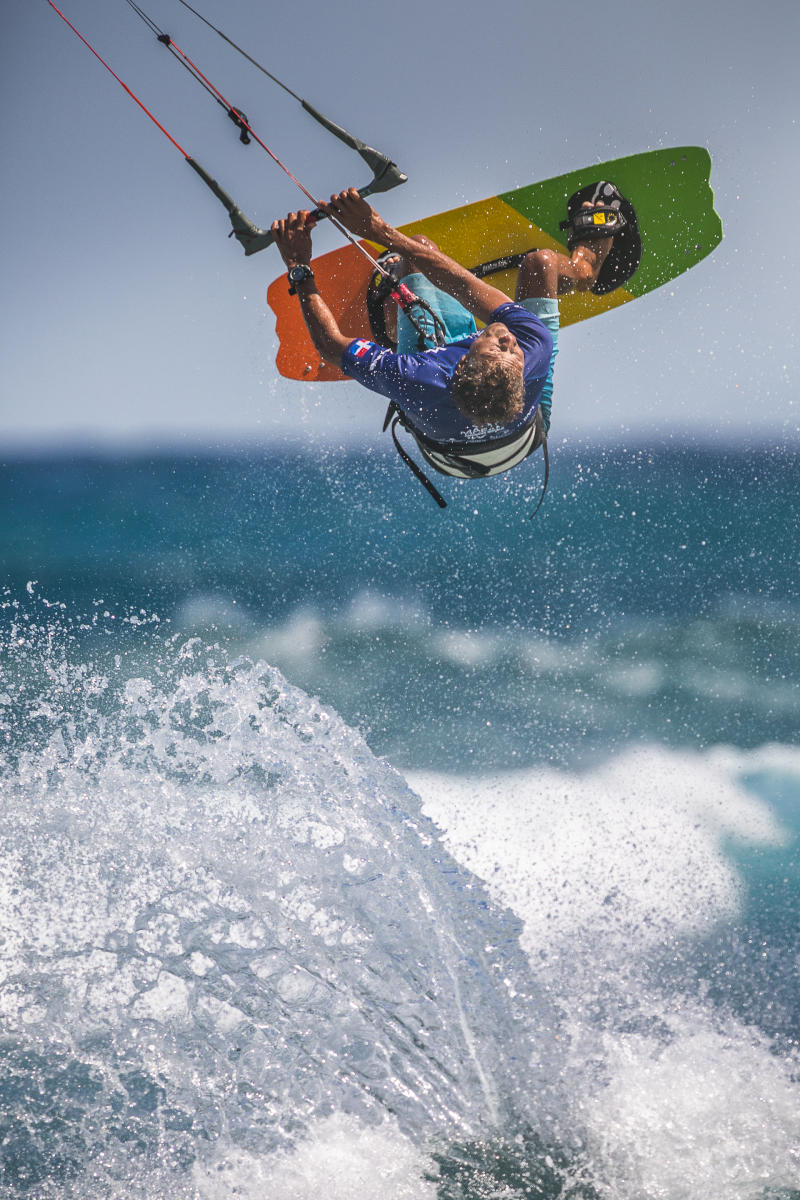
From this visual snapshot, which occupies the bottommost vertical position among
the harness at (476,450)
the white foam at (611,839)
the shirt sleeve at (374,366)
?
the white foam at (611,839)

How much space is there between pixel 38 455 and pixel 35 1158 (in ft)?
14.9

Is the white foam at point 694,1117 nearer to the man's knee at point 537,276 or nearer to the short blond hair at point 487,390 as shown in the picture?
the short blond hair at point 487,390

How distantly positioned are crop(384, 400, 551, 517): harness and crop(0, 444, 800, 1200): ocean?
2.22 m

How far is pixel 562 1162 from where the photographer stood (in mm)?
4371

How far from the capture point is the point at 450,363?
10.6 ft

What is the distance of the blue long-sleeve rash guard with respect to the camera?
10.5ft

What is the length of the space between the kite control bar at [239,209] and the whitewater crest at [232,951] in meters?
2.76

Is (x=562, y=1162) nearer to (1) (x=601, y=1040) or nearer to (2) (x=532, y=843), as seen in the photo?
(1) (x=601, y=1040)

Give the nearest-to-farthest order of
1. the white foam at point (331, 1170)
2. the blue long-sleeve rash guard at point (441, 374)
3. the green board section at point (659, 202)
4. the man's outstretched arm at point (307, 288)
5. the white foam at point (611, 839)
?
the blue long-sleeve rash guard at point (441, 374) < the man's outstretched arm at point (307, 288) < the white foam at point (331, 1170) < the green board section at point (659, 202) < the white foam at point (611, 839)

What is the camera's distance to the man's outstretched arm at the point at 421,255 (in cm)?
329

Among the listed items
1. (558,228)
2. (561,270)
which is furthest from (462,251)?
(561,270)

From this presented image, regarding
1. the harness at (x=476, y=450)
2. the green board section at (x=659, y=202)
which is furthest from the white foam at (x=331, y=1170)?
the green board section at (x=659, y=202)

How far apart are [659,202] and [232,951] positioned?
14.0 ft

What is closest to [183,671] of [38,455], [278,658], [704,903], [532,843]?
[278,658]
